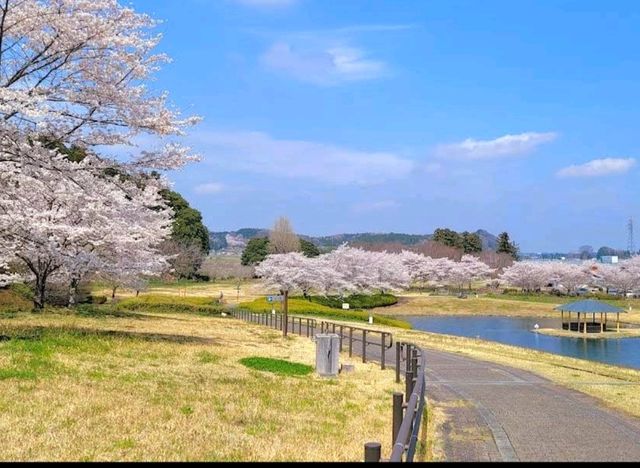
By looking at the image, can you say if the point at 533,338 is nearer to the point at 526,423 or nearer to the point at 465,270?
the point at 526,423

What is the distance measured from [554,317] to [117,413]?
7020 centimetres

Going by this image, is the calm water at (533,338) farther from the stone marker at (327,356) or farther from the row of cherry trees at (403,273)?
the stone marker at (327,356)

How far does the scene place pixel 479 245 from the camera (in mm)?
138875

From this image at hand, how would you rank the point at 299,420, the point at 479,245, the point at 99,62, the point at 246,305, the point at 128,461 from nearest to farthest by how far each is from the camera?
the point at 128,461
the point at 299,420
the point at 99,62
the point at 246,305
the point at 479,245

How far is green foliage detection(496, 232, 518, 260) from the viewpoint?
449 ft

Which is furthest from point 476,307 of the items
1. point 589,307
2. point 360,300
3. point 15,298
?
point 15,298

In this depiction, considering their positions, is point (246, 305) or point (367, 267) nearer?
point (246, 305)

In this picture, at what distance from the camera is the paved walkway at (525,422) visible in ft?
25.6

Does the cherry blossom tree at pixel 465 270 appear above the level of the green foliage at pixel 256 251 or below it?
below

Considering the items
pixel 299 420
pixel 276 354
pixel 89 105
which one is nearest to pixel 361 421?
pixel 299 420

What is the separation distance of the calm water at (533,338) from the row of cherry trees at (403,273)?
458 inches

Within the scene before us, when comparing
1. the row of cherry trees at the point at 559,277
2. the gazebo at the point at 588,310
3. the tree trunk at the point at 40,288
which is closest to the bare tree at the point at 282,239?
the row of cherry trees at the point at 559,277

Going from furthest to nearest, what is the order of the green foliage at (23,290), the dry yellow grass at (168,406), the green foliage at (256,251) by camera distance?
the green foliage at (256,251), the green foliage at (23,290), the dry yellow grass at (168,406)

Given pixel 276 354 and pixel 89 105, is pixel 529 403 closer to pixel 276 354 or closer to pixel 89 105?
pixel 276 354
